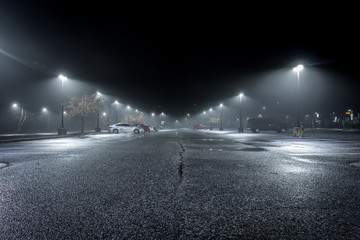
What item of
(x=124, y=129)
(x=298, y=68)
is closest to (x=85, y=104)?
(x=124, y=129)

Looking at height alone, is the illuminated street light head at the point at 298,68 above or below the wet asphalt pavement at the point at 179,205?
above

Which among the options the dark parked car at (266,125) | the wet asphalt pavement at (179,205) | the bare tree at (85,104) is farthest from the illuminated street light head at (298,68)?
the bare tree at (85,104)

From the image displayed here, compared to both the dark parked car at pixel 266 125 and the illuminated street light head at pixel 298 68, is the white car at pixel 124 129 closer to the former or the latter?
the dark parked car at pixel 266 125

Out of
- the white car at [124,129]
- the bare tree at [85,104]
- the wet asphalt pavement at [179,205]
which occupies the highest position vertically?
the bare tree at [85,104]

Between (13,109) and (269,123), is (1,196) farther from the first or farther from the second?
(13,109)

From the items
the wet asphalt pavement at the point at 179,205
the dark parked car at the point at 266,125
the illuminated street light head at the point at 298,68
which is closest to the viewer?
the wet asphalt pavement at the point at 179,205

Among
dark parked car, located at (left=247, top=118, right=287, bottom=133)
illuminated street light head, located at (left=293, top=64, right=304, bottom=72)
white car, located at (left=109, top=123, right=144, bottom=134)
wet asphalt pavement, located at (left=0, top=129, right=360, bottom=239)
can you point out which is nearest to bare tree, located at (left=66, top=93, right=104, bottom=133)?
white car, located at (left=109, top=123, right=144, bottom=134)

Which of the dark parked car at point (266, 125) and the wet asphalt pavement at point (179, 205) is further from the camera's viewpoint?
the dark parked car at point (266, 125)

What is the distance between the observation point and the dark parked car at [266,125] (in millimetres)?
40781

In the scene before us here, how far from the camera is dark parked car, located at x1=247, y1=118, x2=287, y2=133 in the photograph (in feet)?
134

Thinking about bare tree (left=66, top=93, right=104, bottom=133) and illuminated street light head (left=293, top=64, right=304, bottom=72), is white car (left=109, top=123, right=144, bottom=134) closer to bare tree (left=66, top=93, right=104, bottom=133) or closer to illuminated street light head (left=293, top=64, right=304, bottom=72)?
bare tree (left=66, top=93, right=104, bottom=133)

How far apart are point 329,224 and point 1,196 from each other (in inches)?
193

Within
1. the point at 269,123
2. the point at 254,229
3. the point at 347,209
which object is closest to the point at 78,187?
the point at 254,229

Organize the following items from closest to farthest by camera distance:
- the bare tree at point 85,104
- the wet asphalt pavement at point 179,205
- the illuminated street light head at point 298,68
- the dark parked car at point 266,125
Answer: the wet asphalt pavement at point 179,205 → the illuminated street light head at point 298,68 → the bare tree at point 85,104 → the dark parked car at point 266,125
